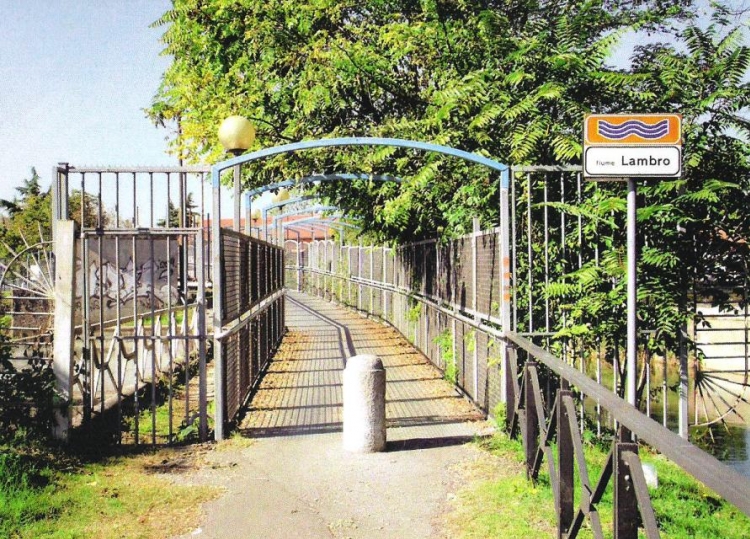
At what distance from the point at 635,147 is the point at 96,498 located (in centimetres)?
470

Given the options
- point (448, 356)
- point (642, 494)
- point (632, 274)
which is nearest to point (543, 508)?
point (632, 274)

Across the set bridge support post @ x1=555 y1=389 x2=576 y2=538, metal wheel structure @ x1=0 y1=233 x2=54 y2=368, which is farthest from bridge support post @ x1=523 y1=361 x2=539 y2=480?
metal wheel structure @ x1=0 y1=233 x2=54 y2=368

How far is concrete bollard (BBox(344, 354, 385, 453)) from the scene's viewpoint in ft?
24.3

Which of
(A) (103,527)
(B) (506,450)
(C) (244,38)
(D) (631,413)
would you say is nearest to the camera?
(D) (631,413)

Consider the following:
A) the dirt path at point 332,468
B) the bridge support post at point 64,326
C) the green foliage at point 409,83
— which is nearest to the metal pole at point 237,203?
the green foliage at point 409,83

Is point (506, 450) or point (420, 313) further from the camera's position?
point (420, 313)

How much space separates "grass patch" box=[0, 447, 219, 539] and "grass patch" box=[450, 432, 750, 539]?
6.65 ft

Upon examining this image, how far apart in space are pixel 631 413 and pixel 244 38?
505 inches

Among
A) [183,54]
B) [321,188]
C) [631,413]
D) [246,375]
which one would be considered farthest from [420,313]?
[631,413]

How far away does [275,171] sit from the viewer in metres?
15.6

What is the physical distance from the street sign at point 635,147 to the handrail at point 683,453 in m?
1.59

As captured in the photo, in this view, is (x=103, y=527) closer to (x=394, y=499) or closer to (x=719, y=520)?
(x=394, y=499)

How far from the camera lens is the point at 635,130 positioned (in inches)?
202

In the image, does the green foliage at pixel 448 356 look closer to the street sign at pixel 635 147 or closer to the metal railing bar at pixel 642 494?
the street sign at pixel 635 147
